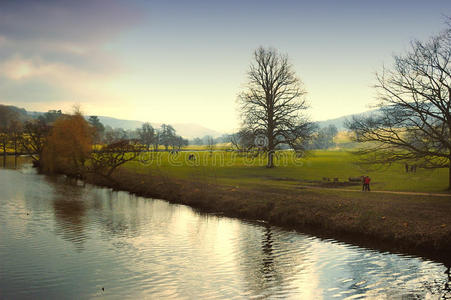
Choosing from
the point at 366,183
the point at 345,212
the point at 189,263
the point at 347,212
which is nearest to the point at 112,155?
the point at 366,183

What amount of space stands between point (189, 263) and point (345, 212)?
38.1 feet

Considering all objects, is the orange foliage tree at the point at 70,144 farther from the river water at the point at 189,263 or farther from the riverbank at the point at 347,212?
the river water at the point at 189,263

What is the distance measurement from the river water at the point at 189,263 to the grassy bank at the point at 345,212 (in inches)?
70.2

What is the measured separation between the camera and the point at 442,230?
18.9 meters

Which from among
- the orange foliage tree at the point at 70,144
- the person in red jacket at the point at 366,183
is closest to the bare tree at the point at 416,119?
the person in red jacket at the point at 366,183

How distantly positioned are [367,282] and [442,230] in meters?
7.15

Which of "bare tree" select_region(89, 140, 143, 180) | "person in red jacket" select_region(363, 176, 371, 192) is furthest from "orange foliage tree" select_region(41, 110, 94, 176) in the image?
"person in red jacket" select_region(363, 176, 371, 192)

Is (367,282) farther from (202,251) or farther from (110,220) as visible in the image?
(110,220)

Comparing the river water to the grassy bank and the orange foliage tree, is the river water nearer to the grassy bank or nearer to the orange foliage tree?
the grassy bank

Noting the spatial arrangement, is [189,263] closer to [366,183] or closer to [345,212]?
[345,212]

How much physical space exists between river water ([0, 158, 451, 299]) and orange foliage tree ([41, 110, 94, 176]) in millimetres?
31439

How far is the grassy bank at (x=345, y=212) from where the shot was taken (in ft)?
63.4

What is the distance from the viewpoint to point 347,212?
2369cm

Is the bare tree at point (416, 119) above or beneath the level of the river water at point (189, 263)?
above
